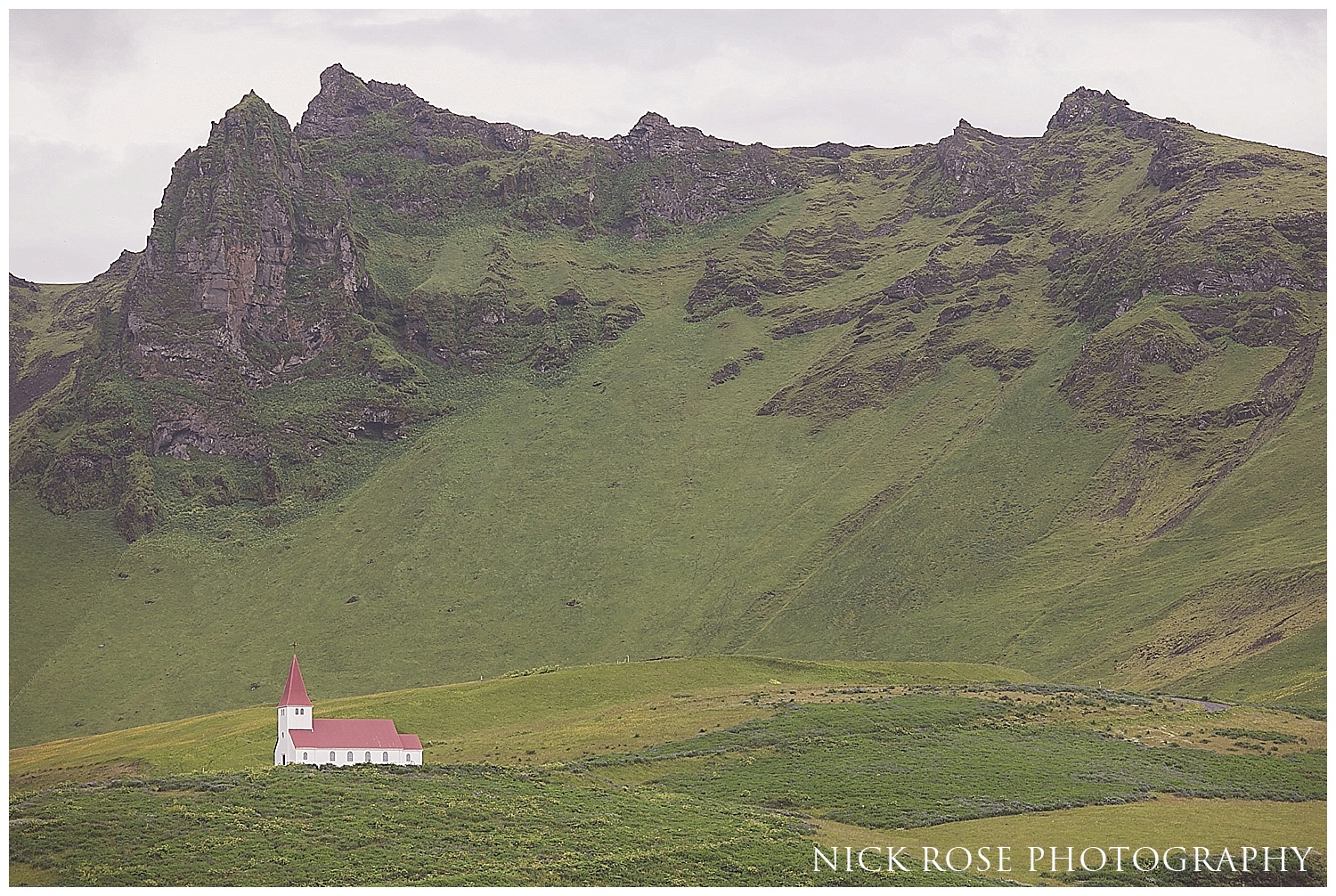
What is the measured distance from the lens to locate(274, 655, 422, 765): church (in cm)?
6912

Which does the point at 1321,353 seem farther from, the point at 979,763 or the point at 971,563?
the point at 979,763

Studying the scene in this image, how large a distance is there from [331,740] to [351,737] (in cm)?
113

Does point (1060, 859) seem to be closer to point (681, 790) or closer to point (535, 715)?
point (681, 790)

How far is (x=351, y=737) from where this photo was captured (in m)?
70.4

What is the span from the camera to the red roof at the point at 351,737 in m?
69.6

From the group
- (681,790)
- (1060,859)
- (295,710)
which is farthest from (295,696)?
(1060,859)

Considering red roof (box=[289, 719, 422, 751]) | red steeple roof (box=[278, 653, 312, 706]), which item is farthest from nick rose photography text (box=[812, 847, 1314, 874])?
red steeple roof (box=[278, 653, 312, 706])

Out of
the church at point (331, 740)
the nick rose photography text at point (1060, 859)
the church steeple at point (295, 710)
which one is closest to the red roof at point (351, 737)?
the church at point (331, 740)

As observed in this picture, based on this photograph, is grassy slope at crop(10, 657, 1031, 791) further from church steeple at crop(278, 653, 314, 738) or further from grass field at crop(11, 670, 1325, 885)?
church steeple at crop(278, 653, 314, 738)

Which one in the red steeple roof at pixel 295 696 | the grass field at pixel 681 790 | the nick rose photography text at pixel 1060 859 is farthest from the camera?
the red steeple roof at pixel 295 696

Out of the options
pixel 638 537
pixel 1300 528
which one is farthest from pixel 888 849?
pixel 638 537

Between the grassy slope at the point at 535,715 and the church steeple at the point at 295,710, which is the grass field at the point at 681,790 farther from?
the church steeple at the point at 295,710

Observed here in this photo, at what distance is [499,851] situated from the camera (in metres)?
47.7

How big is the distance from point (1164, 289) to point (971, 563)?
6777 centimetres
